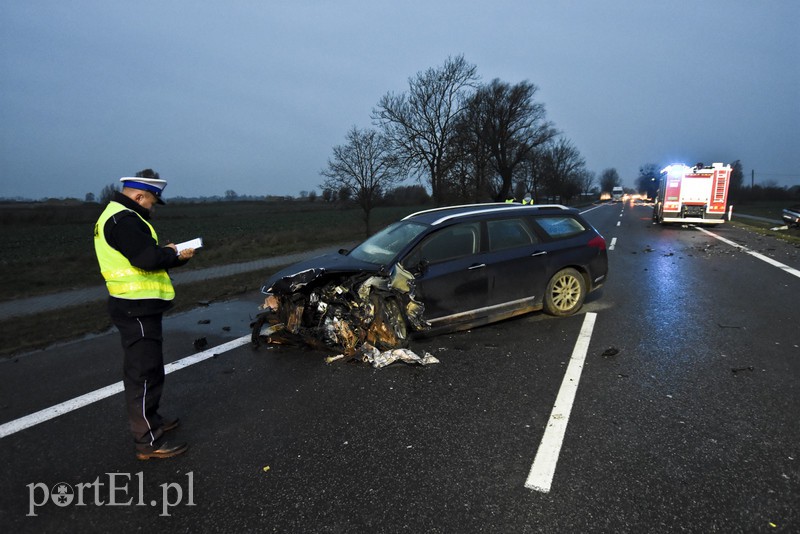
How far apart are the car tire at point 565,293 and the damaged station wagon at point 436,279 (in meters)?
0.01

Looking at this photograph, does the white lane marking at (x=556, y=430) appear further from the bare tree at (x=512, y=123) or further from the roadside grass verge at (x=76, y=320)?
the bare tree at (x=512, y=123)

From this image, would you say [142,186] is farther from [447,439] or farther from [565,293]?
[565,293]

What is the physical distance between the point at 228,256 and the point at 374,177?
817cm

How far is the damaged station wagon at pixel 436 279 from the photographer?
4773 millimetres

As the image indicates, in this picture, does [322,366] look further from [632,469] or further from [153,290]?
[632,469]

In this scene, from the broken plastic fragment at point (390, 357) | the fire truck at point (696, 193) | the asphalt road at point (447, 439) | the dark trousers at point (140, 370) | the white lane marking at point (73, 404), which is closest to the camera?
the asphalt road at point (447, 439)

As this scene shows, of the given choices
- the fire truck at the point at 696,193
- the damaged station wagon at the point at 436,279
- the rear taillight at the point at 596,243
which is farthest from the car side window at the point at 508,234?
the fire truck at the point at 696,193

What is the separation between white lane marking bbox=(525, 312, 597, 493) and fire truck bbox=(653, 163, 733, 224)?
18404mm

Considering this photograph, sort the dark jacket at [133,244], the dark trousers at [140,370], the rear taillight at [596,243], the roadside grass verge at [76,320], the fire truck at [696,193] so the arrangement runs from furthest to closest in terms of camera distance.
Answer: the fire truck at [696,193], the rear taillight at [596,243], the roadside grass verge at [76,320], the dark trousers at [140,370], the dark jacket at [133,244]

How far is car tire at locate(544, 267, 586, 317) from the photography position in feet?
19.4

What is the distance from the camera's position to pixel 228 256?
48.1 feet

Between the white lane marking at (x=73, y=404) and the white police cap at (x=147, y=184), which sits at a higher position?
the white police cap at (x=147, y=184)

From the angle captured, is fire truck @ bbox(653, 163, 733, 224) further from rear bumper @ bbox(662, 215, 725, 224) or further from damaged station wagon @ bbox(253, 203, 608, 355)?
damaged station wagon @ bbox(253, 203, 608, 355)

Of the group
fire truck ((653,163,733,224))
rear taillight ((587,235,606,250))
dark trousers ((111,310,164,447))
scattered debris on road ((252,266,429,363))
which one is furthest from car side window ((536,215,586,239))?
fire truck ((653,163,733,224))
